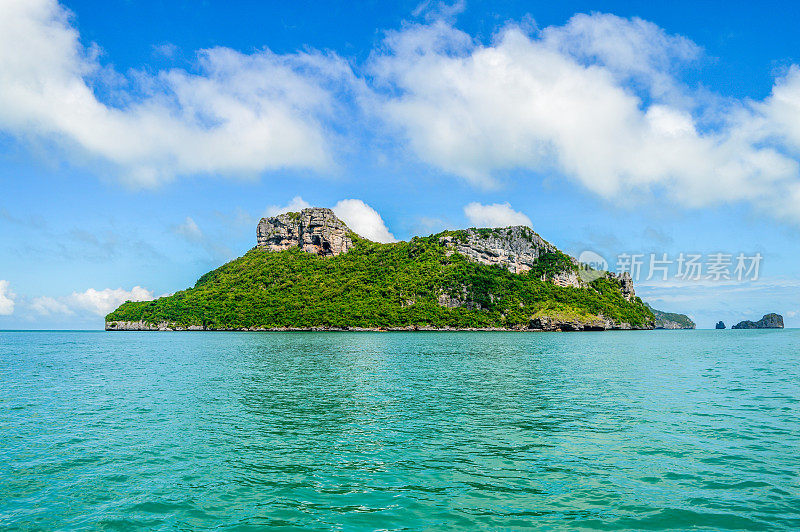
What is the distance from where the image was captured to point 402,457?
680 inches

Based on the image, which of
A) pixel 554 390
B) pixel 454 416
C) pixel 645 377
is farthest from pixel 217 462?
pixel 645 377

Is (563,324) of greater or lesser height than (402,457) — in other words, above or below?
below

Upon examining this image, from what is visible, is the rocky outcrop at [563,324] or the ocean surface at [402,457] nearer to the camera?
the ocean surface at [402,457]

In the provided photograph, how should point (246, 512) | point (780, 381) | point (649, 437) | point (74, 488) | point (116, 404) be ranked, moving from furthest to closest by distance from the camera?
point (780, 381) < point (116, 404) < point (649, 437) < point (74, 488) < point (246, 512)

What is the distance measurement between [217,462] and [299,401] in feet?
41.2

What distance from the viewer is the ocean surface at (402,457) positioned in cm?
1227

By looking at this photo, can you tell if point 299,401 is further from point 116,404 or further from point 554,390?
point 554,390

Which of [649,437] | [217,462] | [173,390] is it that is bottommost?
[173,390]

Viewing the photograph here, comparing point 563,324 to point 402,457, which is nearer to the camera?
point 402,457

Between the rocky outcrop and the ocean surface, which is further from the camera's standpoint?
the rocky outcrop

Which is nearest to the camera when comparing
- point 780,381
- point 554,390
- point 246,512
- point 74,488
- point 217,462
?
point 246,512

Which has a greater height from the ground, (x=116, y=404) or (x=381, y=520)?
(x=381, y=520)

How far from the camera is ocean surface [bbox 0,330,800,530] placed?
40.3 feet

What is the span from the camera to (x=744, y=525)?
11469 mm
